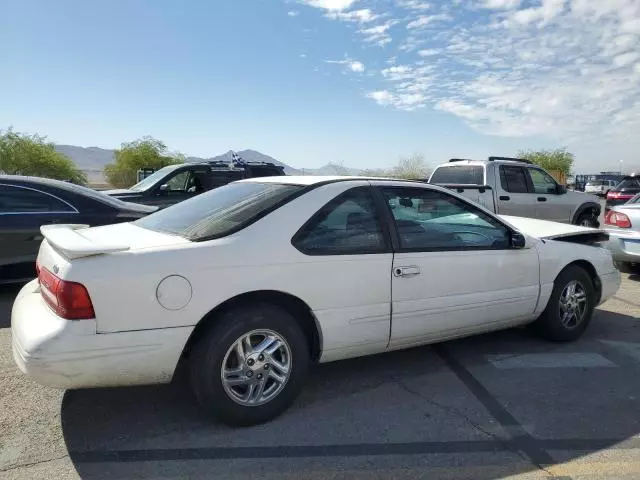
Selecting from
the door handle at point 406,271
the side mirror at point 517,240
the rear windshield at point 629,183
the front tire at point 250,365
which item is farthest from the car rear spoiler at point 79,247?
the rear windshield at point 629,183

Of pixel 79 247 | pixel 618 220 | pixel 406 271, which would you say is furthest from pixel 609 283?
pixel 79 247

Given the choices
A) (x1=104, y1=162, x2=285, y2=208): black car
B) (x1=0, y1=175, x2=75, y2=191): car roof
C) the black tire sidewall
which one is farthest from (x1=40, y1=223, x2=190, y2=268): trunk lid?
the black tire sidewall

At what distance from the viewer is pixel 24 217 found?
6.16 m

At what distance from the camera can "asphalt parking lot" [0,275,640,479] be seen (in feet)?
9.30

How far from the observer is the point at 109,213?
654 cm

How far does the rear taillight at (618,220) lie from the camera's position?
747 cm

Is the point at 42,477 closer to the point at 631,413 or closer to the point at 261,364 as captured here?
the point at 261,364

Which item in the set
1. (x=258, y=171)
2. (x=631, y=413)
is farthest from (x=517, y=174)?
(x=631, y=413)

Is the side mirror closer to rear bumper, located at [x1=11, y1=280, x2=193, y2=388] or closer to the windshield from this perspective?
rear bumper, located at [x1=11, y1=280, x2=193, y2=388]

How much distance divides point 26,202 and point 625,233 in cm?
793

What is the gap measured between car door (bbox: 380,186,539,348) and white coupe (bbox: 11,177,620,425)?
12 millimetres

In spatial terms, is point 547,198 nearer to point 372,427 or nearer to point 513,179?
point 513,179

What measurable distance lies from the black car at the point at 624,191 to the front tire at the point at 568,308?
972 cm

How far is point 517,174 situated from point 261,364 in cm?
876
